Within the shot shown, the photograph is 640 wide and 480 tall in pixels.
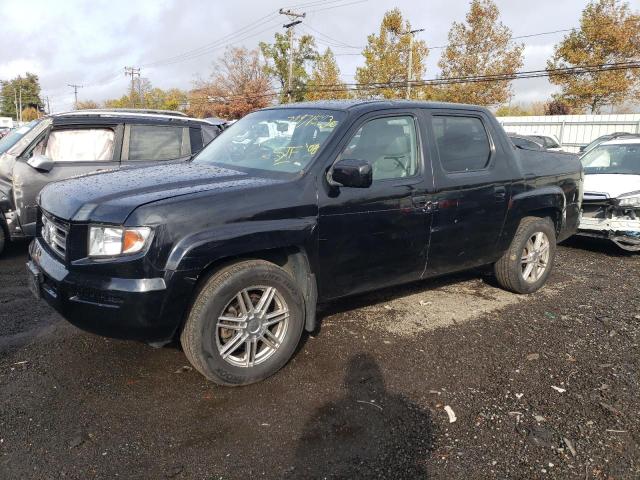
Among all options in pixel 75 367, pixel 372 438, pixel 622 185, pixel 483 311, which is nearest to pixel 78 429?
pixel 75 367

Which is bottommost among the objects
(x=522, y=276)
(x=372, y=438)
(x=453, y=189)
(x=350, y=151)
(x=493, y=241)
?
(x=372, y=438)

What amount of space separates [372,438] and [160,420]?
1.26 m

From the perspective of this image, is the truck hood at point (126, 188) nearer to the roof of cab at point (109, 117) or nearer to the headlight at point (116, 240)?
the headlight at point (116, 240)

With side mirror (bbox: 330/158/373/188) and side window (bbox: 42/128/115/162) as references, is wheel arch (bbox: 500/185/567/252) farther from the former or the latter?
side window (bbox: 42/128/115/162)

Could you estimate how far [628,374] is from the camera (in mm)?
3633

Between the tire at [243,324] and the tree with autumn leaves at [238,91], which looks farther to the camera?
the tree with autumn leaves at [238,91]

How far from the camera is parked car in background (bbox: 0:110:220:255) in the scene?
613cm

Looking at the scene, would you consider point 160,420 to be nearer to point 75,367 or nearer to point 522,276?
point 75,367

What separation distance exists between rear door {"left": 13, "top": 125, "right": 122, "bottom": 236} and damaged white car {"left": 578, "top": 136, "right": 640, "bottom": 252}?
21.9 ft

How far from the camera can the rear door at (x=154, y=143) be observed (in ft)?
21.9

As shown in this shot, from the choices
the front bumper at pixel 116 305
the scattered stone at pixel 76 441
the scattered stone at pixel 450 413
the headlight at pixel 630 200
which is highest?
the headlight at pixel 630 200

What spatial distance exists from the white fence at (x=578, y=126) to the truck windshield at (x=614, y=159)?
41.5ft

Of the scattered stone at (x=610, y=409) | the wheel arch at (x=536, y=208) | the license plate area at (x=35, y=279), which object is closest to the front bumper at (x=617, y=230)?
the wheel arch at (x=536, y=208)

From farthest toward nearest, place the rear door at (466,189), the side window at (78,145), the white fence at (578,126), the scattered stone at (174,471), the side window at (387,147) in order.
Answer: the white fence at (578,126) → the side window at (78,145) → the rear door at (466,189) → the side window at (387,147) → the scattered stone at (174,471)
